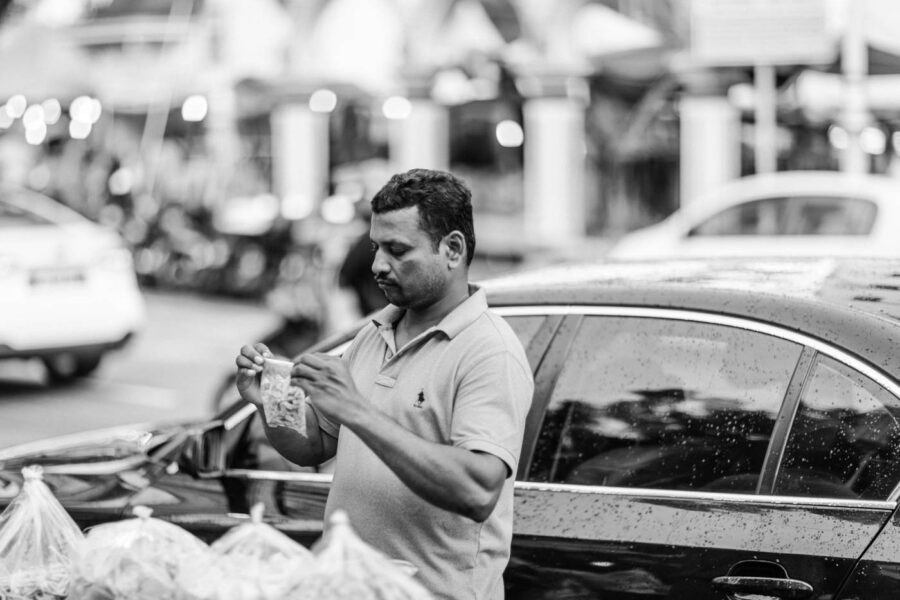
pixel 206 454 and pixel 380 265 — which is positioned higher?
pixel 380 265

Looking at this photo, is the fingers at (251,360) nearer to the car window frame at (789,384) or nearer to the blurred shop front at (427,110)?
the car window frame at (789,384)

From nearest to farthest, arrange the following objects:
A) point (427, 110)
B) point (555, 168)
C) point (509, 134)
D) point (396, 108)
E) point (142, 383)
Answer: point (142, 383) < point (555, 168) < point (509, 134) < point (427, 110) < point (396, 108)

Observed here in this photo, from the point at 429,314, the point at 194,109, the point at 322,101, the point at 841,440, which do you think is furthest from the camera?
the point at 194,109

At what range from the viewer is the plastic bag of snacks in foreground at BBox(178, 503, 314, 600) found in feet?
8.10

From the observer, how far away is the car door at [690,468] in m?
3.20

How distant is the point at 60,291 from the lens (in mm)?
11625

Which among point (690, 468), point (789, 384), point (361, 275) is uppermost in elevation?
point (789, 384)

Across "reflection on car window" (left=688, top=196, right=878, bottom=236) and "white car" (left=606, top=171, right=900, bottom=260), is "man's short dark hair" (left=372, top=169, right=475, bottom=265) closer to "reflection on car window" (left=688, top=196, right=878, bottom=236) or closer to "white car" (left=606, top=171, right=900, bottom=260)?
"white car" (left=606, top=171, right=900, bottom=260)

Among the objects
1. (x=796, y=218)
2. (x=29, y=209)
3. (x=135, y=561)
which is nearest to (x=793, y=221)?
(x=796, y=218)

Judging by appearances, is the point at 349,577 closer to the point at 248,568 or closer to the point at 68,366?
the point at 248,568

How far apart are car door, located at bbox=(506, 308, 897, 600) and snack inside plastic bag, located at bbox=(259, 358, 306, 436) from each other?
2.83 feet

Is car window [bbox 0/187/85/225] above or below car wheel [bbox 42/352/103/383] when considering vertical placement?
above

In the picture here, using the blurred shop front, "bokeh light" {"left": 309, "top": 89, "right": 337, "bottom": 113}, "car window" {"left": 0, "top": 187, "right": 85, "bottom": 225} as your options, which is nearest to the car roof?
"car window" {"left": 0, "top": 187, "right": 85, "bottom": 225}

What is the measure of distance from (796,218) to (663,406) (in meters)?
9.45
